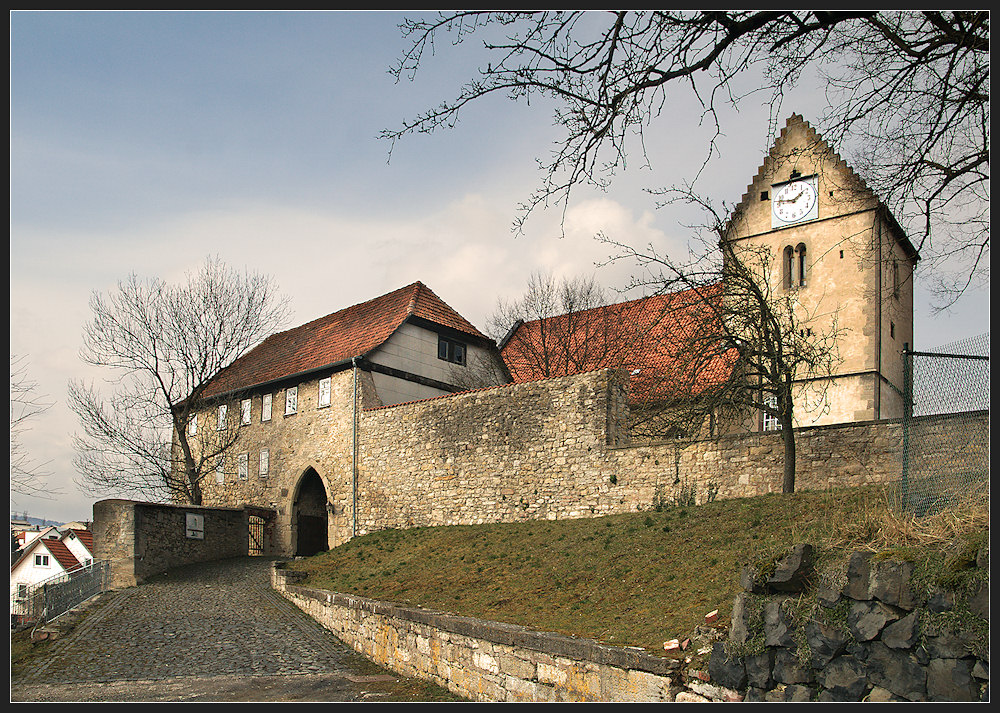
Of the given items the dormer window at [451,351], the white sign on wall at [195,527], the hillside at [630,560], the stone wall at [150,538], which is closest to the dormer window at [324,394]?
the dormer window at [451,351]

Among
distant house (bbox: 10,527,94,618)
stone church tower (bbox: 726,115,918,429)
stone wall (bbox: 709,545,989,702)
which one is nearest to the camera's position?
stone wall (bbox: 709,545,989,702)

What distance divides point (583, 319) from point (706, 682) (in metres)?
25.9

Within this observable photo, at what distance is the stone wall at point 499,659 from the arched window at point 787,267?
1833cm

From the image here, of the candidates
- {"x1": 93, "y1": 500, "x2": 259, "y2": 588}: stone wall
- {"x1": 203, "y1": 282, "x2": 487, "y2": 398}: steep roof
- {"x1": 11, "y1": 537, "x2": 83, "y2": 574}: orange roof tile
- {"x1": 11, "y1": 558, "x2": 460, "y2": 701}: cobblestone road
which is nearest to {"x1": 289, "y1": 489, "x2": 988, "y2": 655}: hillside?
{"x1": 11, "y1": 558, "x2": 460, "y2": 701}: cobblestone road

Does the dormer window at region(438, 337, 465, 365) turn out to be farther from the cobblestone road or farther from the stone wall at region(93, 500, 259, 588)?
the cobblestone road

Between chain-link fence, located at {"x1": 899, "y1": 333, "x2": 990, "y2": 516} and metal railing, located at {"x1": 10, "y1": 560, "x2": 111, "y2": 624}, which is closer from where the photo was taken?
chain-link fence, located at {"x1": 899, "y1": 333, "x2": 990, "y2": 516}

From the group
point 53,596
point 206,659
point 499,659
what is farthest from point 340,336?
point 499,659

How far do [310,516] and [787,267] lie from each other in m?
17.7

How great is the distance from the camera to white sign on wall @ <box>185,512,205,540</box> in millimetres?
25203

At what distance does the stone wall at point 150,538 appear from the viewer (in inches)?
904

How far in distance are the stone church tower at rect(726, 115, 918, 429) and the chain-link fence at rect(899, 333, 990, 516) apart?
53.2 ft

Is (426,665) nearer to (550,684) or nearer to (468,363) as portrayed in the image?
(550,684)

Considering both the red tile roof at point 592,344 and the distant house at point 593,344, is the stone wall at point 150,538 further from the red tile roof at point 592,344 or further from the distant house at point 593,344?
the red tile roof at point 592,344

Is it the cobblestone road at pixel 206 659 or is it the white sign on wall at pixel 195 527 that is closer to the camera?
the cobblestone road at pixel 206 659
